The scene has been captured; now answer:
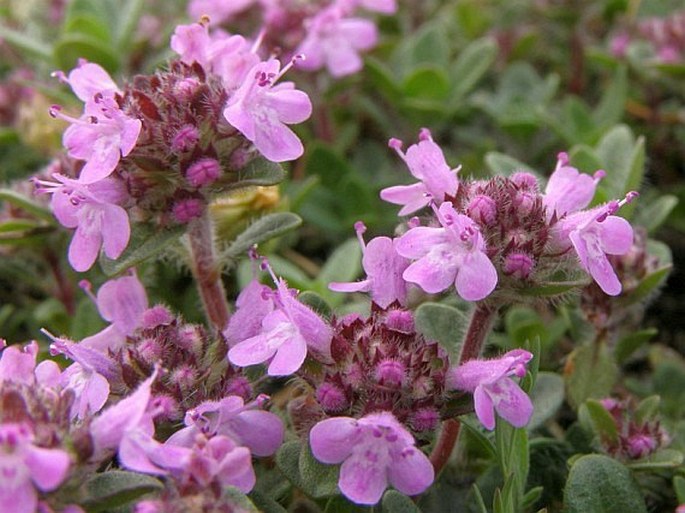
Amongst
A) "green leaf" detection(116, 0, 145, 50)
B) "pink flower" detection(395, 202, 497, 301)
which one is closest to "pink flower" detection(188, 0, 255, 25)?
"green leaf" detection(116, 0, 145, 50)

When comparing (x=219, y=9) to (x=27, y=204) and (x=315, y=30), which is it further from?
(x=27, y=204)

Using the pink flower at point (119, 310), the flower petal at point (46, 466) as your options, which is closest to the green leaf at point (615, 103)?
the pink flower at point (119, 310)

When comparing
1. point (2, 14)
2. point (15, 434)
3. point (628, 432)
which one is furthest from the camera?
point (2, 14)

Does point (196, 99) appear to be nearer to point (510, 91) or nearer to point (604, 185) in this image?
point (604, 185)

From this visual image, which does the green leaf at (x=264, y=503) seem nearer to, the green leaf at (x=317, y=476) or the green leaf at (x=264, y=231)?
the green leaf at (x=317, y=476)

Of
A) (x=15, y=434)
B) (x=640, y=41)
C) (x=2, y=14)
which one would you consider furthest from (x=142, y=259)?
(x=2, y=14)

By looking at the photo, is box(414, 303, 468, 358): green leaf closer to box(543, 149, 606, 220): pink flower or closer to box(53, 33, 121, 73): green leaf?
box(543, 149, 606, 220): pink flower
